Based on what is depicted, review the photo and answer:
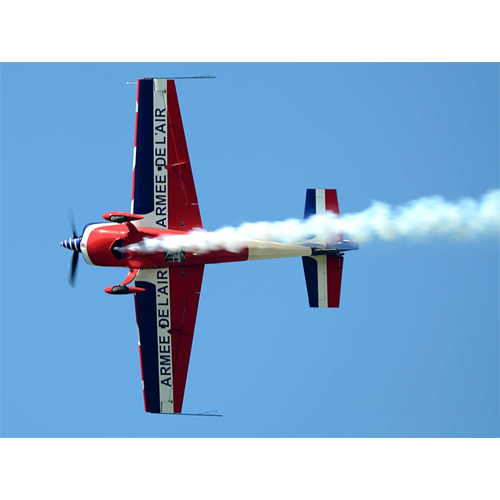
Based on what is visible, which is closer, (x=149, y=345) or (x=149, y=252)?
(x=149, y=252)

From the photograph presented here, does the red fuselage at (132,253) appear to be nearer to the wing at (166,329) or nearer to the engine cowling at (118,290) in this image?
the wing at (166,329)

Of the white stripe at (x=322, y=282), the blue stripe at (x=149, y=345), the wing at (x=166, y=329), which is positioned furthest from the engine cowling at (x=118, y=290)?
the white stripe at (x=322, y=282)

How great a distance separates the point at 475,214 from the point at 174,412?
→ 30.9 ft

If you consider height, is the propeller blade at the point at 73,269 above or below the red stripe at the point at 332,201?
below

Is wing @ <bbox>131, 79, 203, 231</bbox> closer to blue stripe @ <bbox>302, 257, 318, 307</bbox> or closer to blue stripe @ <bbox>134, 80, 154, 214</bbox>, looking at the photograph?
blue stripe @ <bbox>134, 80, 154, 214</bbox>

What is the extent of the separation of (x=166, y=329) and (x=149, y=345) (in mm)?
619

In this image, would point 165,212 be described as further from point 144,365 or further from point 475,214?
point 475,214

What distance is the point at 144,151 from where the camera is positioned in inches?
980

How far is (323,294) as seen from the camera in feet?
81.8

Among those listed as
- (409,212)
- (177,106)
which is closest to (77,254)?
(177,106)

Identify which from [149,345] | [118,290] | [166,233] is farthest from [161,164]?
[149,345]

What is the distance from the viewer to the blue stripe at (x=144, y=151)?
24.8m

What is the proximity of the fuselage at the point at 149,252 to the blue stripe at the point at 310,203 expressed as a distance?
2.87 feet

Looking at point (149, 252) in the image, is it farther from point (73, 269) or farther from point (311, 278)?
point (311, 278)
